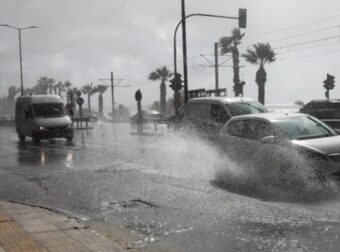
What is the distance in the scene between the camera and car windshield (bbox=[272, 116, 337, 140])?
1008 cm

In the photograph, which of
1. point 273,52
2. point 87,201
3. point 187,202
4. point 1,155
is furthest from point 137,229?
point 273,52

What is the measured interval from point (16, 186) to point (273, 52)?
1653 inches

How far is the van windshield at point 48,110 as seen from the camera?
2544 centimetres

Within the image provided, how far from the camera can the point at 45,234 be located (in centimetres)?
650

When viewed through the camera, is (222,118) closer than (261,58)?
Yes

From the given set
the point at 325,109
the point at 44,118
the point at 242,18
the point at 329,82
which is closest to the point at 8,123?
the point at 44,118

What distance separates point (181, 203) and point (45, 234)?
2846 mm

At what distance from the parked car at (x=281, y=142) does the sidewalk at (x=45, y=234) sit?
408cm

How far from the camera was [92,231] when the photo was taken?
22.1 ft

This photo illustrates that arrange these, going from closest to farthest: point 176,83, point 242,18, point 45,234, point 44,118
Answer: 1. point 45,234
2. point 44,118
3. point 242,18
4. point 176,83

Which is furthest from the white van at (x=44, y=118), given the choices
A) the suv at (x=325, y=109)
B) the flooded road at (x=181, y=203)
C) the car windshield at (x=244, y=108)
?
the suv at (x=325, y=109)

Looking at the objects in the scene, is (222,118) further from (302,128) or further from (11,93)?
(11,93)

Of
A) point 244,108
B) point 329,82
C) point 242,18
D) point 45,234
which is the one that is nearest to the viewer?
point 45,234

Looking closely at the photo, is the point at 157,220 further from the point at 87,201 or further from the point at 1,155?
the point at 1,155
